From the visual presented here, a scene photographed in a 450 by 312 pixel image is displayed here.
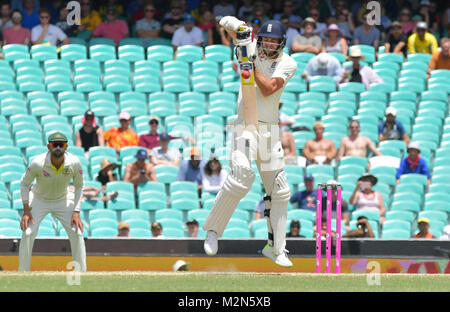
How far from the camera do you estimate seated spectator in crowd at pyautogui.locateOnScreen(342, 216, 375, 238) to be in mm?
15805

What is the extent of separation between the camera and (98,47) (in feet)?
67.9

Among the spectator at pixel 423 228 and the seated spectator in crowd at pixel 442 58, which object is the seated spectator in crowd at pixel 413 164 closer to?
the spectator at pixel 423 228

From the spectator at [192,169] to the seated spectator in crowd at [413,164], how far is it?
10.3ft

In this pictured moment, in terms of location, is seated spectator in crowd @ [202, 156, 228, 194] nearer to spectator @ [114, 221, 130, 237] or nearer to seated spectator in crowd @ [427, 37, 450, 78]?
spectator @ [114, 221, 130, 237]

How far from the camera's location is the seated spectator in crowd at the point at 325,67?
19797 millimetres

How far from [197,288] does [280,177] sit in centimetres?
191

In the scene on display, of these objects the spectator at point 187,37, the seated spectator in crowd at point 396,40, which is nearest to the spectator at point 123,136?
the spectator at point 187,37

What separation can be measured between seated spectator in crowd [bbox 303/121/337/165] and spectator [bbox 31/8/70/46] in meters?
5.60

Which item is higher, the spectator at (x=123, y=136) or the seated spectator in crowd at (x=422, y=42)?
the seated spectator in crowd at (x=422, y=42)

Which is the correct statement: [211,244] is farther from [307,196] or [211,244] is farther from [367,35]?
[367,35]

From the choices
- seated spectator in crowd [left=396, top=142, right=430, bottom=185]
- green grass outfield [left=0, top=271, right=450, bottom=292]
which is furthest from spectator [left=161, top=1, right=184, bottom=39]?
green grass outfield [left=0, top=271, right=450, bottom=292]

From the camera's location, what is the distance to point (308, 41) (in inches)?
806

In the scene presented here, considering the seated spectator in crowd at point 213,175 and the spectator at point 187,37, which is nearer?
the seated spectator in crowd at point 213,175

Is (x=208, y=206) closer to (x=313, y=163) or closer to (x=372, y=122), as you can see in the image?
(x=313, y=163)
